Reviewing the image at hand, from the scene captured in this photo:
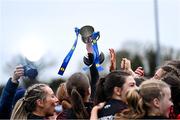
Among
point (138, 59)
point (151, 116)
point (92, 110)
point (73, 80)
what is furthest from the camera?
point (138, 59)

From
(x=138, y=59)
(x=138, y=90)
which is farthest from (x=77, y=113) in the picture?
(x=138, y=59)

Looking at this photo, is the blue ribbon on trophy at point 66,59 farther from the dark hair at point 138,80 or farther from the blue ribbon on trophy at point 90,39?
the dark hair at point 138,80

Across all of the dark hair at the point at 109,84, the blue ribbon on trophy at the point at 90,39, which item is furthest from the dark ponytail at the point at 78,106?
the blue ribbon on trophy at the point at 90,39

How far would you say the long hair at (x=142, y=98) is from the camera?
5539 mm

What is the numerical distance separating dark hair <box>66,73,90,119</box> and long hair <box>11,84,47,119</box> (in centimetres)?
26

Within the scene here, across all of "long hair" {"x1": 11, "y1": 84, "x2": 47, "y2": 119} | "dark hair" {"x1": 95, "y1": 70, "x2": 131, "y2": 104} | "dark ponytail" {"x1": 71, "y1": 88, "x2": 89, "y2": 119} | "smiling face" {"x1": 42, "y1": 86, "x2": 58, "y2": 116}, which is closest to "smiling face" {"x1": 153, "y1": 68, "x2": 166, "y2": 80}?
"dark hair" {"x1": 95, "y1": 70, "x2": 131, "y2": 104}

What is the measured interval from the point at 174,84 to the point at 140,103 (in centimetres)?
80

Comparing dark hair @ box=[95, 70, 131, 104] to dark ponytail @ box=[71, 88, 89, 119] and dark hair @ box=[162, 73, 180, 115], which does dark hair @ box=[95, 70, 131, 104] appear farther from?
dark hair @ box=[162, 73, 180, 115]

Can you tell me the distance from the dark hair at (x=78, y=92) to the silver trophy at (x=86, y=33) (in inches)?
24.5

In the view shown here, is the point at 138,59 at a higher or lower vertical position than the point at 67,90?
lower

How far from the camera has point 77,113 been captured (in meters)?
6.21

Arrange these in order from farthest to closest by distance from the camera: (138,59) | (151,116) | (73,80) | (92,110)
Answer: (138,59) → (73,80) → (92,110) → (151,116)

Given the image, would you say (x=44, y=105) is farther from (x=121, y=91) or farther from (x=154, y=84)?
(x=154, y=84)

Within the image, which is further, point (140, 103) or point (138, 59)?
point (138, 59)
